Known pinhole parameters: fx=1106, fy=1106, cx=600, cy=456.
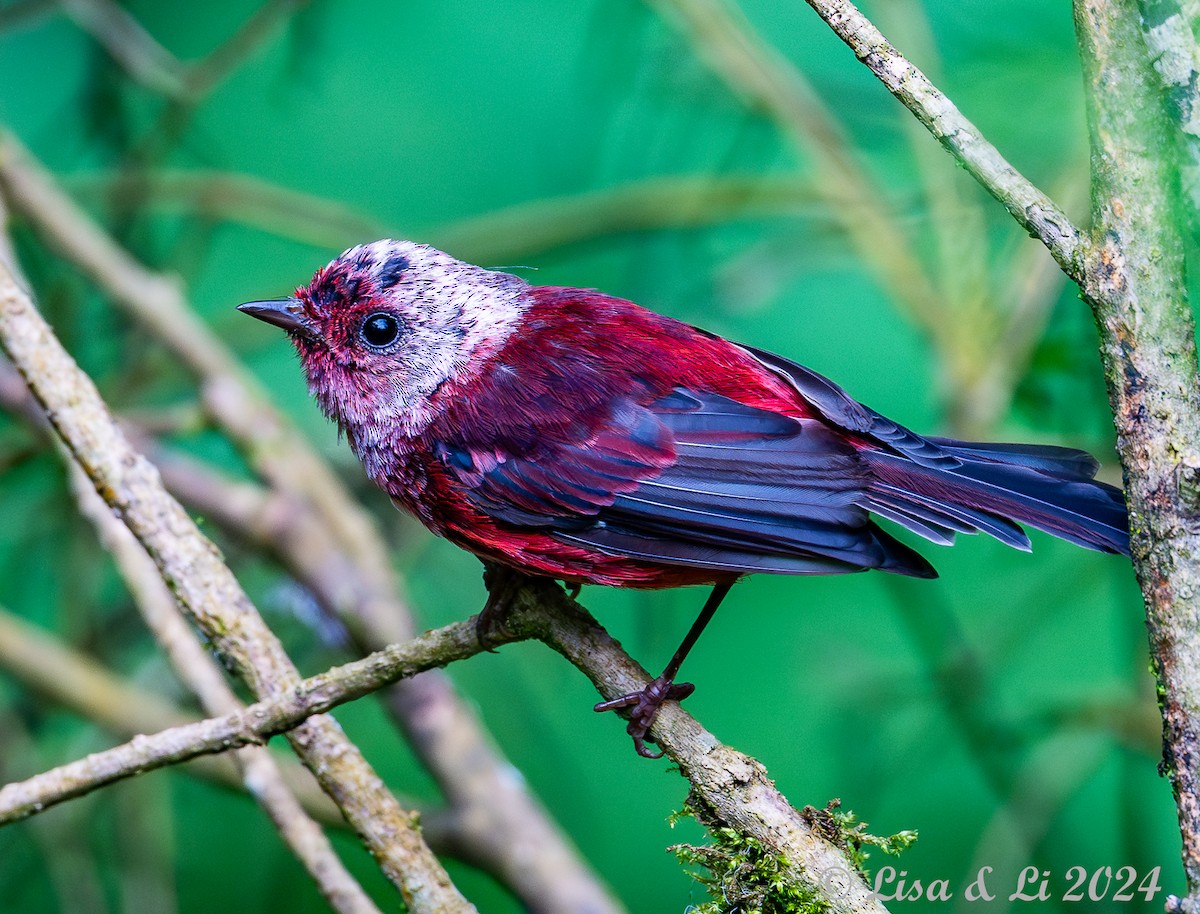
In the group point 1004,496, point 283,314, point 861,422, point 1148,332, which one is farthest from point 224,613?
point 1148,332

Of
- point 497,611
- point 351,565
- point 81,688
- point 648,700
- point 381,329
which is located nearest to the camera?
point 648,700

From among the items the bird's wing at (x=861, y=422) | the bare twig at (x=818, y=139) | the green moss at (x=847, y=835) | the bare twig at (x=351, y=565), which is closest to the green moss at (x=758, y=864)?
the green moss at (x=847, y=835)

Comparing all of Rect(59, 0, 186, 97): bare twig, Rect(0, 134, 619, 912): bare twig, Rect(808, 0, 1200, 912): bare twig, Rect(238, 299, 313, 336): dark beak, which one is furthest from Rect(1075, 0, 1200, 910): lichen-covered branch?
Rect(59, 0, 186, 97): bare twig

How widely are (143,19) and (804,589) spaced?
89.0 inches

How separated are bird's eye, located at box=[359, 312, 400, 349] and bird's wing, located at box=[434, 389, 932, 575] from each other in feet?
0.70

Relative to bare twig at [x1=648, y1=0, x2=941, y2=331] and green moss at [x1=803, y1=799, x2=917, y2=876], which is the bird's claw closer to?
green moss at [x1=803, y1=799, x2=917, y2=876]

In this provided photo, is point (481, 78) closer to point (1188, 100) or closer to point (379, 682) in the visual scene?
point (379, 682)

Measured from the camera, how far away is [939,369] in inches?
99.5

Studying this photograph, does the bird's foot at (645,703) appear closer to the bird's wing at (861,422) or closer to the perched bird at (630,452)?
the perched bird at (630,452)

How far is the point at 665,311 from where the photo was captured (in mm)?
2664

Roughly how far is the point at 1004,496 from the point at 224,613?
1018mm

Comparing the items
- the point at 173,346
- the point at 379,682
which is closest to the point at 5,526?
the point at 173,346

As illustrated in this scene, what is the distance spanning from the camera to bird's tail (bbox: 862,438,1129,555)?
1.34 m

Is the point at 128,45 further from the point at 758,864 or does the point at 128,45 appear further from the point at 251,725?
the point at 758,864
